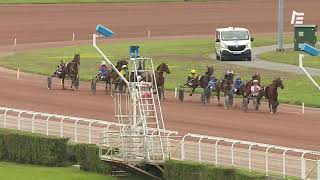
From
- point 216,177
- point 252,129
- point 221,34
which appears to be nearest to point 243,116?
point 252,129

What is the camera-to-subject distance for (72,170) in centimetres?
3244

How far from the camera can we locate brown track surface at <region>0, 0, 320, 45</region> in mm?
78312

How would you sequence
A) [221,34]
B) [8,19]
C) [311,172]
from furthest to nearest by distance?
[8,19]
[221,34]
[311,172]

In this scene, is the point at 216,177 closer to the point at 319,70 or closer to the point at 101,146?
the point at 101,146

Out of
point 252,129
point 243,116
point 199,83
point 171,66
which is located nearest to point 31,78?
point 171,66

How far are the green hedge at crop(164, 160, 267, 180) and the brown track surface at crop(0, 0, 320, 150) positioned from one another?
4563 mm

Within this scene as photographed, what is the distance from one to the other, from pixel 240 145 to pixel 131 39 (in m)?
45.3

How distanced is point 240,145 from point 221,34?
32593 mm

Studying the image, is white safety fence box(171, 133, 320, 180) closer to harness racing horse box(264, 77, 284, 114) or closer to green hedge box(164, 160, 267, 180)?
green hedge box(164, 160, 267, 180)

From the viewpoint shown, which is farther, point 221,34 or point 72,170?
point 221,34

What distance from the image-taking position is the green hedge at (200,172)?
88.2 feet

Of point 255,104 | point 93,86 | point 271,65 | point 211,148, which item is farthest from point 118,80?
point 211,148

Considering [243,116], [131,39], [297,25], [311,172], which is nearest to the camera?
[311,172]

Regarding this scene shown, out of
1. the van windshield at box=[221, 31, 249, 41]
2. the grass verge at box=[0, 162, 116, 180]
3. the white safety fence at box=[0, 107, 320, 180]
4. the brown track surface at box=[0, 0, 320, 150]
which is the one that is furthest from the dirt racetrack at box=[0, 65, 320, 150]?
the van windshield at box=[221, 31, 249, 41]
